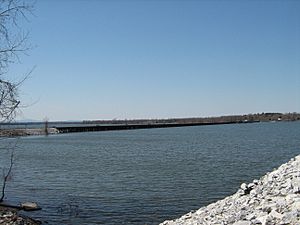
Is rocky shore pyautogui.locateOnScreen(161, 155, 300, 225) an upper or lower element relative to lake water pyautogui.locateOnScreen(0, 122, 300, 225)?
upper

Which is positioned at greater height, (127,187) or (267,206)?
(267,206)

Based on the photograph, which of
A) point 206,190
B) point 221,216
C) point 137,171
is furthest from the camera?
point 137,171

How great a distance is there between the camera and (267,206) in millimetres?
9766

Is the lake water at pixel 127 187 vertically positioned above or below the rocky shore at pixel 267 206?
below

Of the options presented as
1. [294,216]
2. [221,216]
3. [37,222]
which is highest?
[294,216]

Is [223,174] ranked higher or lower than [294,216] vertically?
lower

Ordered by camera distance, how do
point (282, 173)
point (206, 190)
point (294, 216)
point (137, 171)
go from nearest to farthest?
point (294, 216) → point (282, 173) → point (206, 190) → point (137, 171)

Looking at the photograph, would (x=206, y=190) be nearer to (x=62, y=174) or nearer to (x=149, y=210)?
(x=149, y=210)

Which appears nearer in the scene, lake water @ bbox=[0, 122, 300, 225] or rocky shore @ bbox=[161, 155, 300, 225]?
rocky shore @ bbox=[161, 155, 300, 225]

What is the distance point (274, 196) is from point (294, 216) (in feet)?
8.60

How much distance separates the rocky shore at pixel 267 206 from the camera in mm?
8633

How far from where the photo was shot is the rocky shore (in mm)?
8633

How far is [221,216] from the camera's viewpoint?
11500 mm

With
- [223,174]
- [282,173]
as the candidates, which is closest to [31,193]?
[223,174]
